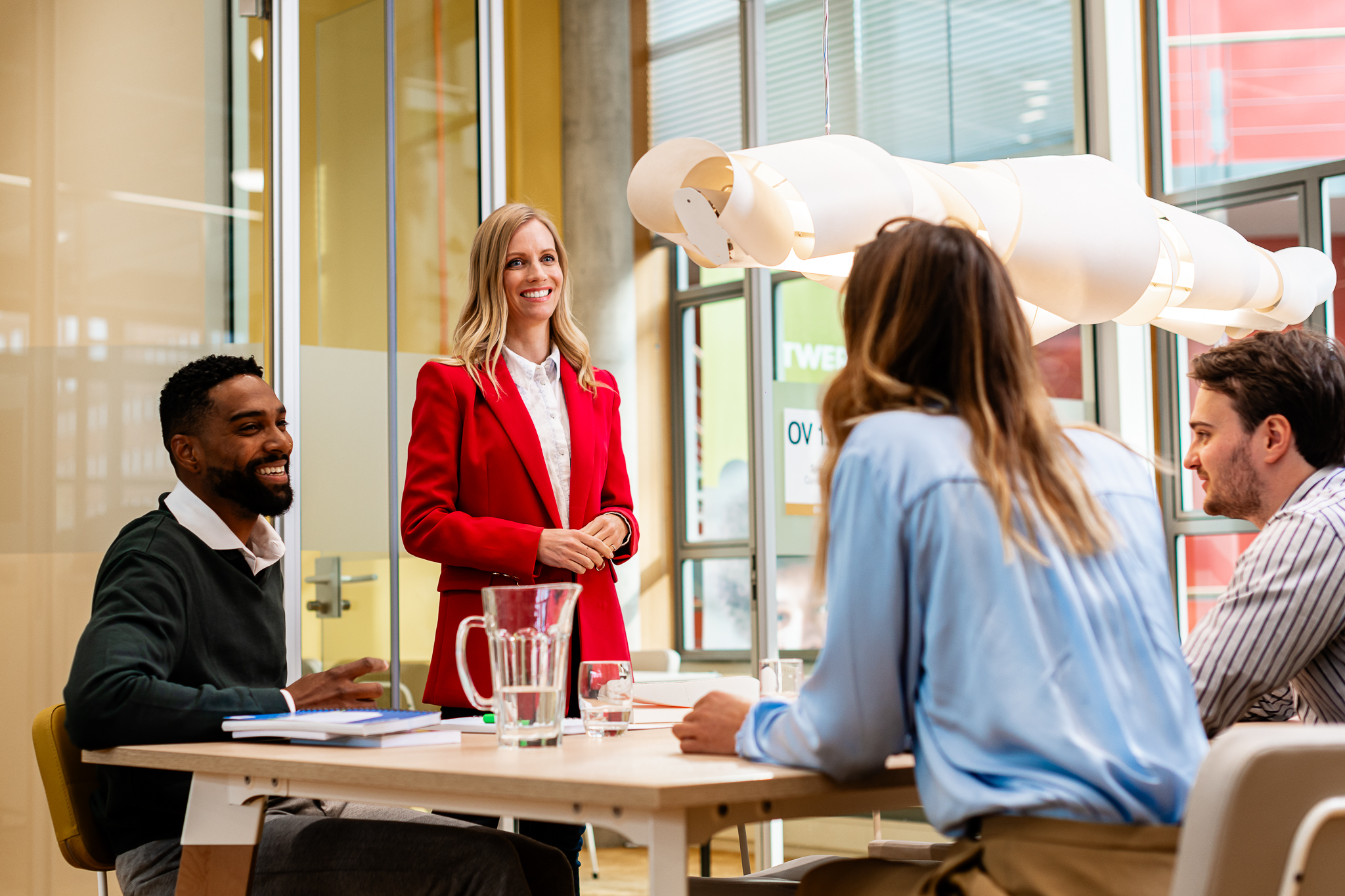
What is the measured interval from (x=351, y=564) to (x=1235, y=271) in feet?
7.92

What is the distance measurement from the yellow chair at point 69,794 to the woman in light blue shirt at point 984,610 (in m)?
1.12

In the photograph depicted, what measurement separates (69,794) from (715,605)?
4.98 m

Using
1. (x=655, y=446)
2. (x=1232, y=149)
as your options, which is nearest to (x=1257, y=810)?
(x=1232, y=149)

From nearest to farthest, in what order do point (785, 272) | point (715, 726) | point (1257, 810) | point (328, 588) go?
point (1257, 810) < point (715, 726) < point (328, 588) < point (785, 272)

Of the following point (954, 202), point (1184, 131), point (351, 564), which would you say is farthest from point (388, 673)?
point (1184, 131)

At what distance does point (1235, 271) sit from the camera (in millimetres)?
2777

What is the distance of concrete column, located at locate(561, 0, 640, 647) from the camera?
6023mm

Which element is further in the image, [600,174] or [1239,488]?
[600,174]

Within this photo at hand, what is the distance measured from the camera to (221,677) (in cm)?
197

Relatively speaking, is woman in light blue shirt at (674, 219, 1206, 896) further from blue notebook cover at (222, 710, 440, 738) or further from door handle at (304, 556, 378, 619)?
door handle at (304, 556, 378, 619)

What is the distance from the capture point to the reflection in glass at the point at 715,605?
6770 millimetres

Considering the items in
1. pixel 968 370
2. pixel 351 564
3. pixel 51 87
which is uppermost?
pixel 51 87

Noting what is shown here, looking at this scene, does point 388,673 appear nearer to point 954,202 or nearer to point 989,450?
point 954,202

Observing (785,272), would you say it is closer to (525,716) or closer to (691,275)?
(691,275)
